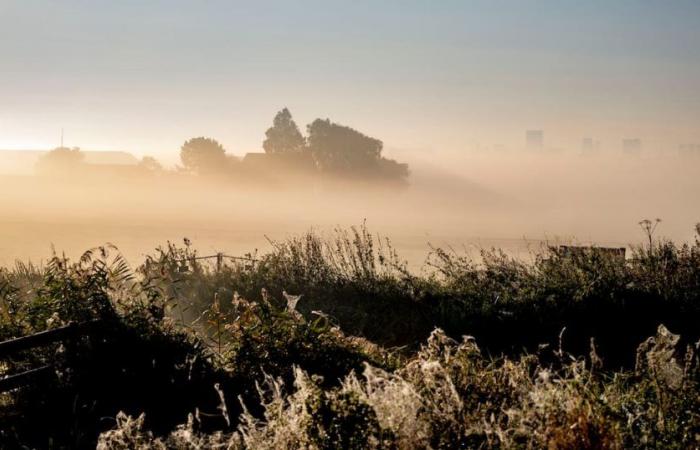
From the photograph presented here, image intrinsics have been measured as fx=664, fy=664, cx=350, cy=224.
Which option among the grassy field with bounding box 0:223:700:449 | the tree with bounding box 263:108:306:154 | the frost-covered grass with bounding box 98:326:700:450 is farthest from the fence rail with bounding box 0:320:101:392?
the tree with bounding box 263:108:306:154

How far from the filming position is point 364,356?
8.05 meters

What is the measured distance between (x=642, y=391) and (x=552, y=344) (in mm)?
5110

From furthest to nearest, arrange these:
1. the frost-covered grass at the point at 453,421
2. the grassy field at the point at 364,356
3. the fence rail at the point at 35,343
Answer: the fence rail at the point at 35,343 < the grassy field at the point at 364,356 < the frost-covered grass at the point at 453,421

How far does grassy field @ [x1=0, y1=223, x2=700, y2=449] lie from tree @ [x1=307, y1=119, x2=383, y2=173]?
52.2 m

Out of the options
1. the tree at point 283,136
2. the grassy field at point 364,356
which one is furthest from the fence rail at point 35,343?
the tree at point 283,136

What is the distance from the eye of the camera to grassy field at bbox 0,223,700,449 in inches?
160

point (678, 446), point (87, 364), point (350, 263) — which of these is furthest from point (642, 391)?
point (350, 263)

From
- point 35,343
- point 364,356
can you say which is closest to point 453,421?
point 364,356

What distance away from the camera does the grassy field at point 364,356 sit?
13.4ft

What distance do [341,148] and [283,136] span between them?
673 centimetres

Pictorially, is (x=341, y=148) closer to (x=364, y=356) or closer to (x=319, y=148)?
(x=319, y=148)

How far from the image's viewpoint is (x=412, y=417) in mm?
3918

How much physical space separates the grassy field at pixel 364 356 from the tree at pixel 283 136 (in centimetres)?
4945

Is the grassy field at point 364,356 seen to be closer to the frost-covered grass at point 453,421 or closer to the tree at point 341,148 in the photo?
the frost-covered grass at point 453,421
